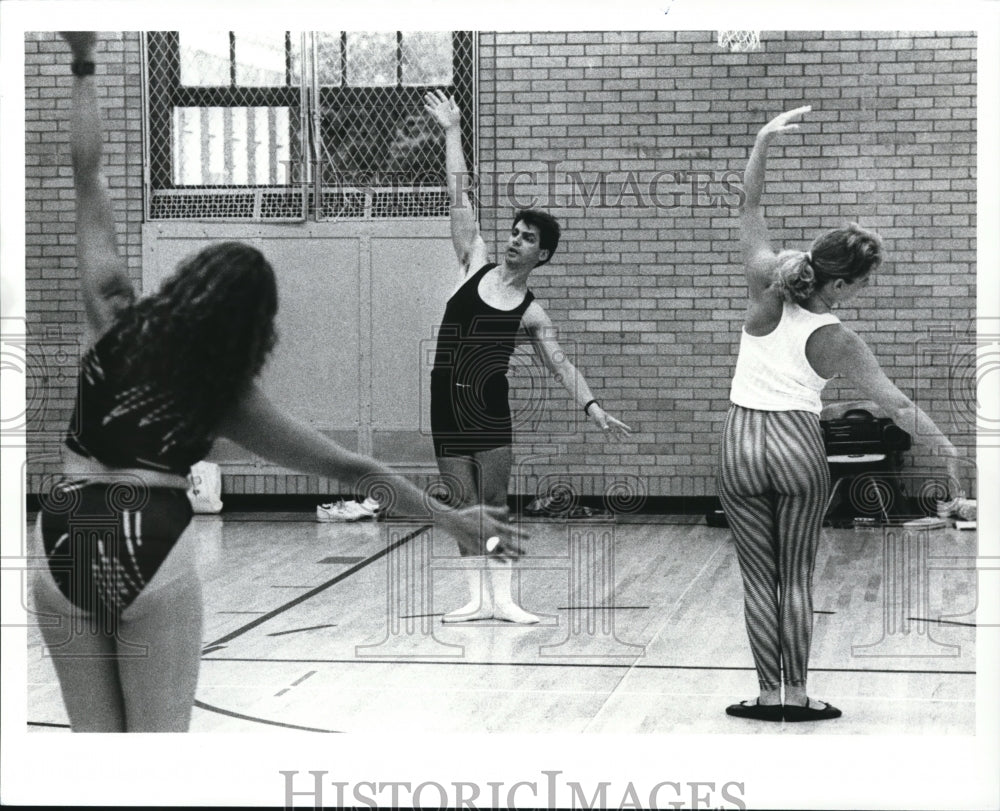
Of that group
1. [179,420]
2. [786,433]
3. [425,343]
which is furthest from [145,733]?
[425,343]

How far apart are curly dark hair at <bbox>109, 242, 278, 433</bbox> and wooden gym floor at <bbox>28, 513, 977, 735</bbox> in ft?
5.25

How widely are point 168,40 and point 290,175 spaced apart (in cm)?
122

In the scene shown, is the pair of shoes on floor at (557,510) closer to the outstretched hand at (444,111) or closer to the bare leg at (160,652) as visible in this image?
the outstretched hand at (444,111)

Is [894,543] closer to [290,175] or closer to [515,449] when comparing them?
[515,449]

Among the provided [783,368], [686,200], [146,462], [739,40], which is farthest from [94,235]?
[686,200]

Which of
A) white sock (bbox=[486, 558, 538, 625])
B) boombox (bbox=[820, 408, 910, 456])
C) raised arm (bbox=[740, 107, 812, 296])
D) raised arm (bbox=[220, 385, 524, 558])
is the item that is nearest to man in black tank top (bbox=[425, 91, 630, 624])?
white sock (bbox=[486, 558, 538, 625])

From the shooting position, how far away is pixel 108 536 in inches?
88.7

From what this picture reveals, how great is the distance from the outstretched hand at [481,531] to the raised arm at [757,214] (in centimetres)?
145

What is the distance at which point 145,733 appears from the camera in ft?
7.75

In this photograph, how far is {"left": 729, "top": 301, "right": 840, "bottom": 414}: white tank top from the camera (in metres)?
3.60

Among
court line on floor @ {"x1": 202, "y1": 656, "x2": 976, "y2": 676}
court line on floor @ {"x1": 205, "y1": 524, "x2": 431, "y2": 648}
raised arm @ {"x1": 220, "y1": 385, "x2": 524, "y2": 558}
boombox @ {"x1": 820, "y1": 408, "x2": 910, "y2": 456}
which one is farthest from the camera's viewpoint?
boombox @ {"x1": 820, "y1": 408, "x2": 910, "y2": 456}

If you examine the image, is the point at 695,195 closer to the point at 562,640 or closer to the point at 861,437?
the point at 861,437

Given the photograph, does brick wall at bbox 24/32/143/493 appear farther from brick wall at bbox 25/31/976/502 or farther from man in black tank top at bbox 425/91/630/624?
man in black tank top at bbox 425/91/630/624

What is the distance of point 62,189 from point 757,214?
6.67 m
